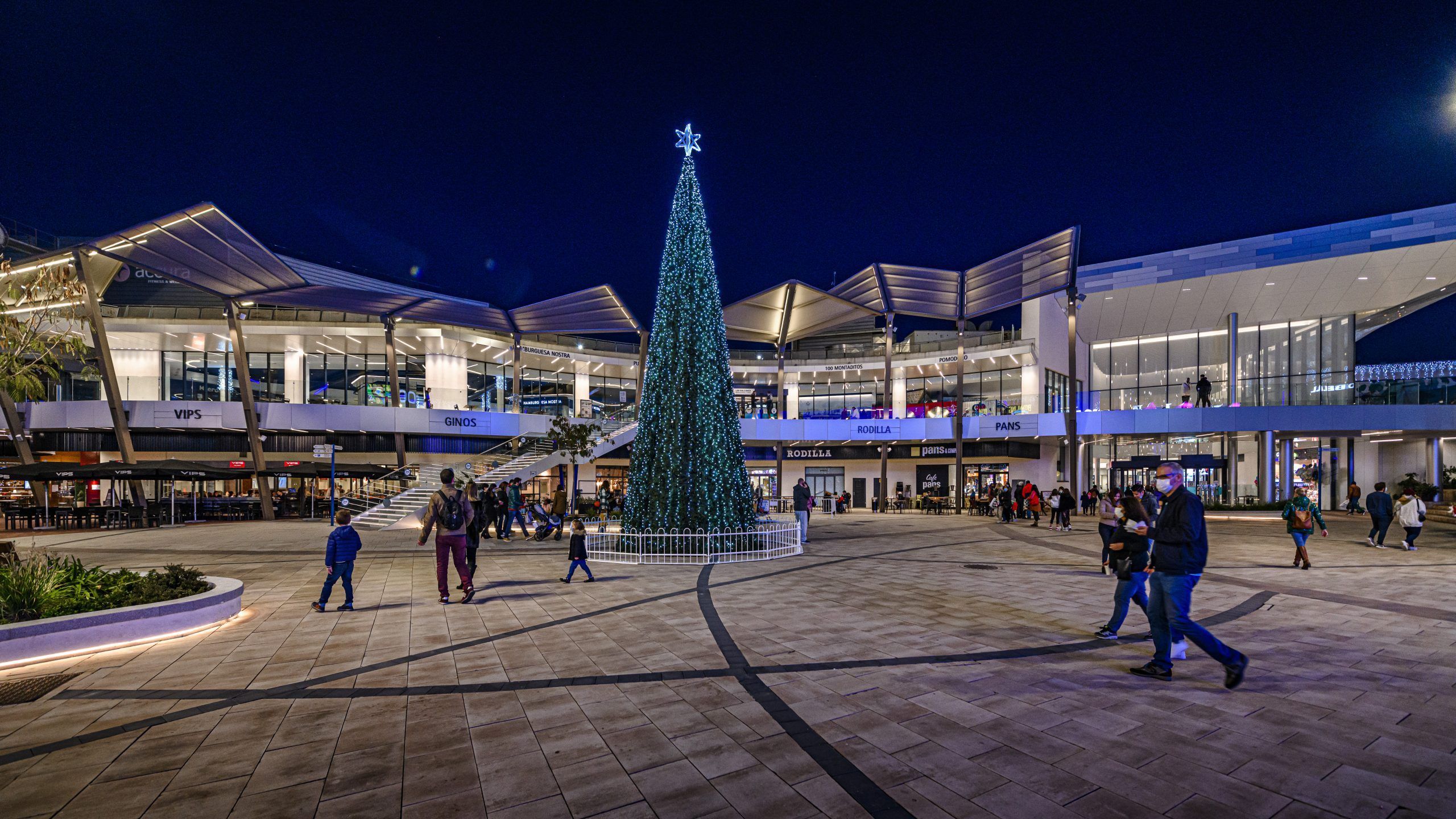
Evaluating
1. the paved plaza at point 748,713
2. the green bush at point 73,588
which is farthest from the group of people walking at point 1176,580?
the green bush at point 73,588

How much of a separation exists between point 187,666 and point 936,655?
7.29 m

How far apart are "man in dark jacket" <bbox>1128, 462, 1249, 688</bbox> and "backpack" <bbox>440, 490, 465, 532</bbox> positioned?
8226 mm

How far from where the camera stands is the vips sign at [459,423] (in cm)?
3129

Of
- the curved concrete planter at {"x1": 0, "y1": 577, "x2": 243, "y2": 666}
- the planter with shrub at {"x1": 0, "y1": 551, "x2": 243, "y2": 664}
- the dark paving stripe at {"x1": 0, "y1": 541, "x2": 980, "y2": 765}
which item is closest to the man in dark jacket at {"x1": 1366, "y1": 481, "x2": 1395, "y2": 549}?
the dark paving stripe at {"x1": 0, "y1": 541, "x2": 980, "y2": 765}

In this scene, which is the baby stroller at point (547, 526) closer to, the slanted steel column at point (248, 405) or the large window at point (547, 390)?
the slanted steel column at point (248, 405)

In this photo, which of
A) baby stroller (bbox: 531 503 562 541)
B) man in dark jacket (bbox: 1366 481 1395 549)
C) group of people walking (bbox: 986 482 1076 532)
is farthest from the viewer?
Answer: group of people walking (bbox: 986 482 1076 532)

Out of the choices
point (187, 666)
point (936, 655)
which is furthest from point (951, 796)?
point (187, 666)

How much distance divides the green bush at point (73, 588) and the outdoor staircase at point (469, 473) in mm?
12196

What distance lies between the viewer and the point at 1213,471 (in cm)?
3456

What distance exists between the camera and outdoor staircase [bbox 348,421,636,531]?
23078 millimetres

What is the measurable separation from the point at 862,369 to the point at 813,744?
37220 millimetres

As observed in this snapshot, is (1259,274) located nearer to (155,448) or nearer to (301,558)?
(301,558)

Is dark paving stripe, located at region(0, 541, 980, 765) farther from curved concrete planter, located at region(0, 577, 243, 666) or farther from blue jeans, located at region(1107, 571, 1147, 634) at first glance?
blue jeans, located at region(1107, 571, 1147, 634)

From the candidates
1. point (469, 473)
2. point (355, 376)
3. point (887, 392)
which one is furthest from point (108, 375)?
point (887, 392)
